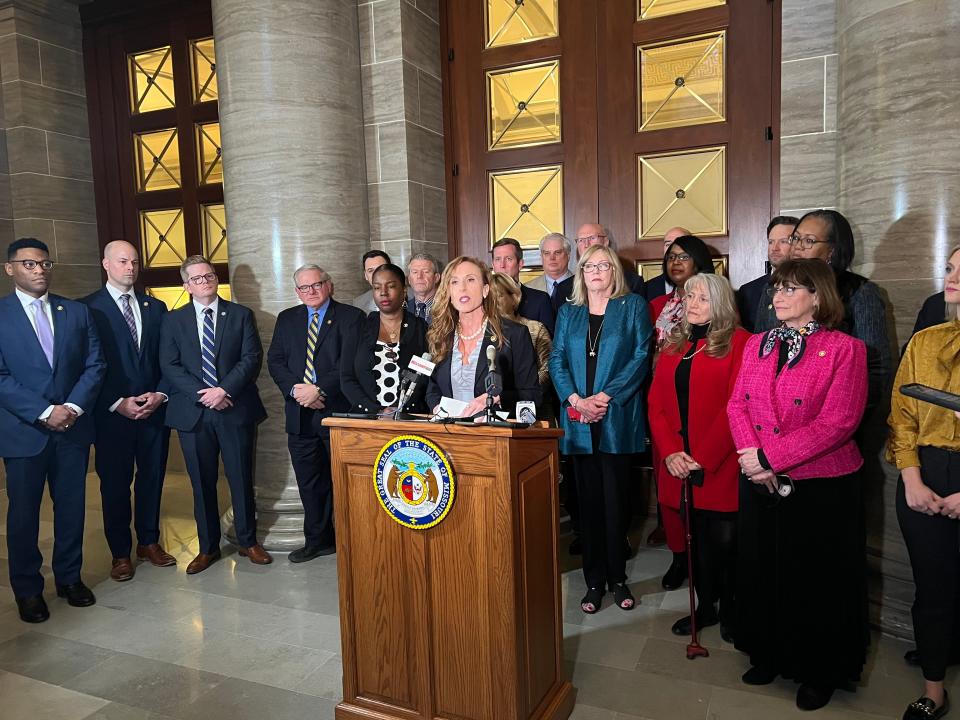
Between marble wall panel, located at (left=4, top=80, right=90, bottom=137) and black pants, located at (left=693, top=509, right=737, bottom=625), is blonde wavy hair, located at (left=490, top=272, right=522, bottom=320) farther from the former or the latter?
marble wall panel, located at (left=4, top=80, right=90, bottom=137)

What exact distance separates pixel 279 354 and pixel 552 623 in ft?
8.68

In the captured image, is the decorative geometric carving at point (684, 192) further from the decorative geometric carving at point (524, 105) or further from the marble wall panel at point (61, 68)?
the marble wall panel at point (61, 68)

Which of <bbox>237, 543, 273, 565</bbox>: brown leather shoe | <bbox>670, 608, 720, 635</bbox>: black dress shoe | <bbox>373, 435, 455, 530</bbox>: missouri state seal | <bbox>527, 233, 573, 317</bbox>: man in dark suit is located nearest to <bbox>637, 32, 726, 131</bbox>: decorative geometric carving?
<bbox>527, 233, 573, 317</bbox>: man in dark suit

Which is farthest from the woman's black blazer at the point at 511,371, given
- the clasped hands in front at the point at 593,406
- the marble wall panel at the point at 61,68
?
the marble wall panel at the point at 61,68

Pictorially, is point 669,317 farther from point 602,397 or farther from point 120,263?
point 120,263

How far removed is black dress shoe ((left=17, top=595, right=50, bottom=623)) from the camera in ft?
12.3

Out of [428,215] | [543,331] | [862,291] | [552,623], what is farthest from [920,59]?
[428,215]

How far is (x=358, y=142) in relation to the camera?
5.21 m

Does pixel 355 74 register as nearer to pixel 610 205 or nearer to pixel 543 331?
pixel 610 205

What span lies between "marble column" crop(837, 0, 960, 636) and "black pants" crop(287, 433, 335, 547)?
3068 millimetres

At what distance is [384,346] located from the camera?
410 centimetres

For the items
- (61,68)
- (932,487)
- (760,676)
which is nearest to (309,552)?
(760,676)

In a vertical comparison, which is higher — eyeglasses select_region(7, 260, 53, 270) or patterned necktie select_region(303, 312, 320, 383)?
eyeglasses select_region(7, 260, 53, 270)

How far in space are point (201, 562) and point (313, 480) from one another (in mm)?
820
